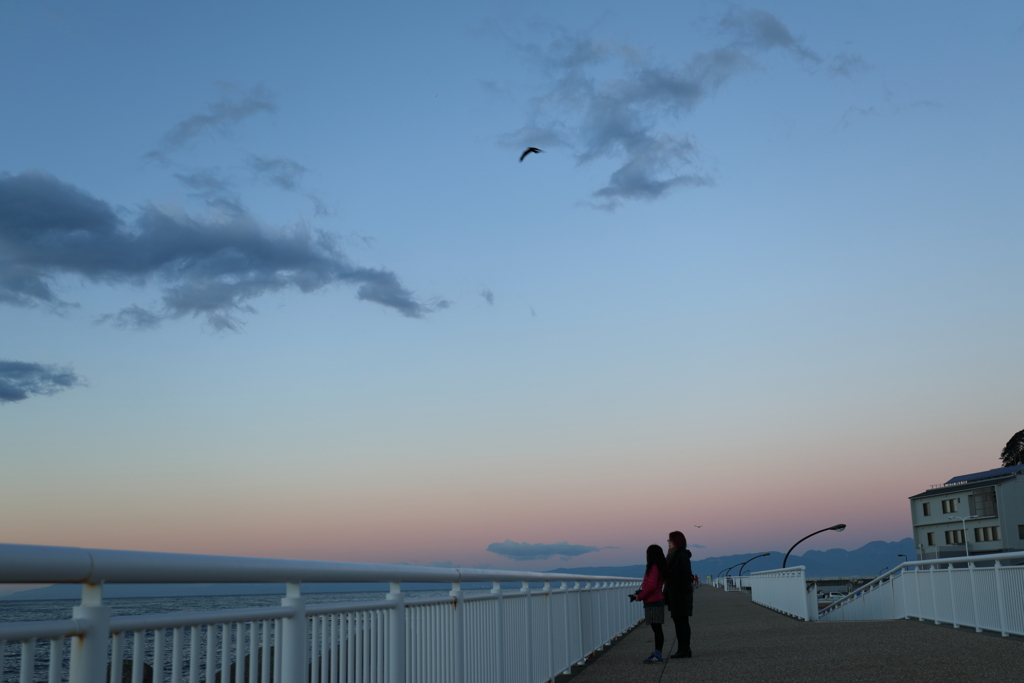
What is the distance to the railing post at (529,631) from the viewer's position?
923cm

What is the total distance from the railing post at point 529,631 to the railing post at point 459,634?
7.71 feet

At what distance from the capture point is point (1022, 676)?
9.65m

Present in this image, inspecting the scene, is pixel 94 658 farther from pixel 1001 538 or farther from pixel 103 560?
pixel 1001 538

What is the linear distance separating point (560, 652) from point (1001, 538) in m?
104

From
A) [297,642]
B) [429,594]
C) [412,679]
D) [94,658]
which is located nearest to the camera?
[94,658]

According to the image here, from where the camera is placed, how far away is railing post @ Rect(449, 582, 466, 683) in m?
6.72

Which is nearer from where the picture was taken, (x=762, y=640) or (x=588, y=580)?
(x=588, y=580)

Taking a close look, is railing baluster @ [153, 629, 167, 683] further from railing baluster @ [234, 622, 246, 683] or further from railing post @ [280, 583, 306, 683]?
railing post @ [280, 583, 306, 683]

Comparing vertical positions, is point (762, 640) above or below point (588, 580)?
below

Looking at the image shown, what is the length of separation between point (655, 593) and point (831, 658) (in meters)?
2.56

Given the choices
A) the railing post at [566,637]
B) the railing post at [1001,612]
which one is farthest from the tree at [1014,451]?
the railing post at [566,637]

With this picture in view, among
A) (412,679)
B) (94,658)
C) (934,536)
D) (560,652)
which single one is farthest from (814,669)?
(934,536)

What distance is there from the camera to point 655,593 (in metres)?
13.6

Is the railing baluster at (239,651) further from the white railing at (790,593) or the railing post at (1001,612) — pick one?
the white railing at (790,593)
